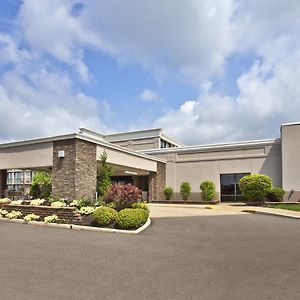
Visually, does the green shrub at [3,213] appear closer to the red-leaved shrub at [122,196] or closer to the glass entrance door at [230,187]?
the red-leaved shrub at [122,196]

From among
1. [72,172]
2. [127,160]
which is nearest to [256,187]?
[127,160]

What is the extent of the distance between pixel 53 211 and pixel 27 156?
735cm

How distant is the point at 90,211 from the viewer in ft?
48.6

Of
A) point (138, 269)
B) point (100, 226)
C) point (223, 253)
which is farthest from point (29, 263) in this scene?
point (100, 226)

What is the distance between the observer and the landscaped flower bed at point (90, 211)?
13.7 m

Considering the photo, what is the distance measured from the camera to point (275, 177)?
29.0m

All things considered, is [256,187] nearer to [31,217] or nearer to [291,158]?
[291,158]

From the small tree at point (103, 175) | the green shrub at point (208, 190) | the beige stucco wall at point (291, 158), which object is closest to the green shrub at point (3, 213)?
the small tree at point (103, 175)

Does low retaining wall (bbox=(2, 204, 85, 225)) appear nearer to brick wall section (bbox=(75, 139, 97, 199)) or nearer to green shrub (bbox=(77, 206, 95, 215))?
green shrub (bbox=(77, 206, 95, 215))

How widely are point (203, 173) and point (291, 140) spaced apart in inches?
310

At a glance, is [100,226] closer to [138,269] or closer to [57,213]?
[57,213]

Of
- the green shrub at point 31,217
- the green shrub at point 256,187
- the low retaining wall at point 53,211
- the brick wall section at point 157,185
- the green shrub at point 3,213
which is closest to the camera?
the low retaining wall at point 53,211

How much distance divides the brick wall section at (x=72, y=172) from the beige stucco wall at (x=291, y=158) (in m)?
15.8

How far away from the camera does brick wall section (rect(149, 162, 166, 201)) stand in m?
31.4
